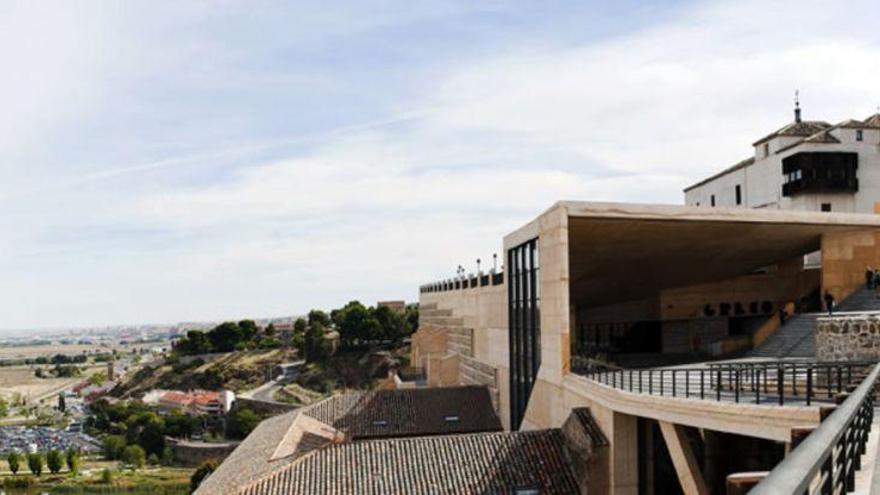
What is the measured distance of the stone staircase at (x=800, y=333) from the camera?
2473 cm

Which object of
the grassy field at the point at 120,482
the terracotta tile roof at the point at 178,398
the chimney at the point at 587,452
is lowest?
the grassy field at the point at 120,482

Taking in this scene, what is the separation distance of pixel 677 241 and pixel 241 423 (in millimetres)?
60926

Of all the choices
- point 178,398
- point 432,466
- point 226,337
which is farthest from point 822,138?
point 226,337

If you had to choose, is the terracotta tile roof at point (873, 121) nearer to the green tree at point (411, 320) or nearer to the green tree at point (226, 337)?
the green tree at point (411, 320)

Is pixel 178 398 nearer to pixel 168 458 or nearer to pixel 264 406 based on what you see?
pixel 168 458

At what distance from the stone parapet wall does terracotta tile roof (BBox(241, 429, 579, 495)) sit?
7.33 m

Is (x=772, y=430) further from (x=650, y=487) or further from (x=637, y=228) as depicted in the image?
(x=637, y=228)

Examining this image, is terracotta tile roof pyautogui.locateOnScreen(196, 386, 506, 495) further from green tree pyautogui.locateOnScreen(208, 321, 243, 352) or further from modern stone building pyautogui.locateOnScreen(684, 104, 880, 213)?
green tree pyautogui.locateOnScreen(208, 321, 243, 352)

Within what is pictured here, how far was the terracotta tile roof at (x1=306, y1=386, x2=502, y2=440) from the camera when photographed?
3347 centimetres

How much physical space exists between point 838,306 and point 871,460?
23844 millimetres

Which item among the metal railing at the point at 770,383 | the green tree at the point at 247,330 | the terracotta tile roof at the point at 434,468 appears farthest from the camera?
the green tree at the point at 247,330

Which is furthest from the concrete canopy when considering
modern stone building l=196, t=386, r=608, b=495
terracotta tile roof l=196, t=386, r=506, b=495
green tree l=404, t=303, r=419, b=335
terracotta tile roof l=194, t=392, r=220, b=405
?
terracotta tile roof l=194, t=392, r=220, b=405

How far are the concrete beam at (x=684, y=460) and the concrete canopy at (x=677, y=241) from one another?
770 centimetres

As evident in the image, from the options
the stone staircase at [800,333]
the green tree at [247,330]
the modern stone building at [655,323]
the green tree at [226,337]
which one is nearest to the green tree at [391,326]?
the green tree at [226,337]
